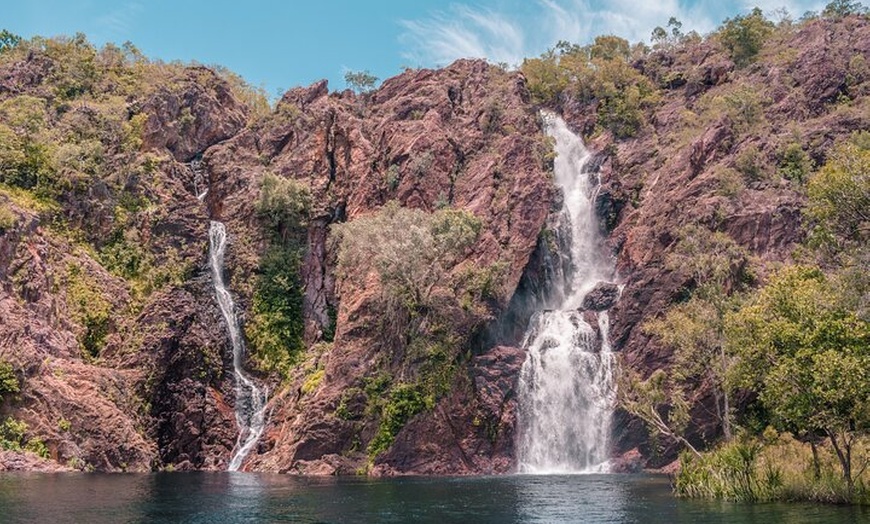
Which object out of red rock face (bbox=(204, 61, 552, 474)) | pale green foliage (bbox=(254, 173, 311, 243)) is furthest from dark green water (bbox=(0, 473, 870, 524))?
pale green foliage (bbox=(254, 173, 311, 243))

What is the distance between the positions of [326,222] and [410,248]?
67.4 ft

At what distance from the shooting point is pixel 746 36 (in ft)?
330

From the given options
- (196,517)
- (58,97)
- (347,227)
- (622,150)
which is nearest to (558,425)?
(347,227)

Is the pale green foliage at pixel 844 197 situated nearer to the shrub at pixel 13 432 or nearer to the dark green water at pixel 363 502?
the dark green water at pixel 363 502

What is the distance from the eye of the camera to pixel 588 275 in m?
73.2

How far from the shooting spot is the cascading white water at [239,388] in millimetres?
59156

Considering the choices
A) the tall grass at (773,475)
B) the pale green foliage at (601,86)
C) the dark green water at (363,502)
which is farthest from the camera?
the pale green foliage at (601,86)

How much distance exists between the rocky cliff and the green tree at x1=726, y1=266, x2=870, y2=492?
26624 millimetres

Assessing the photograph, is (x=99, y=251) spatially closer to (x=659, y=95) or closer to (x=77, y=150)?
(x=77, y=150)

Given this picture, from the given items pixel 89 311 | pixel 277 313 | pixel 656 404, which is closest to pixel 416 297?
pixel 277 313

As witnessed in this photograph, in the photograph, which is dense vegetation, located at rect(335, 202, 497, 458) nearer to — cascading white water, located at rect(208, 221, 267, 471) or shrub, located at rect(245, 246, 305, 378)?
shrub, located at rect(245, 246, 305, 378)

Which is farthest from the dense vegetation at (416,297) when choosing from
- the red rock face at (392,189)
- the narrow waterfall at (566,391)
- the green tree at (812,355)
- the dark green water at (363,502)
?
the green tree at (812,355)

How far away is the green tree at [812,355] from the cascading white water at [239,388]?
4190cm

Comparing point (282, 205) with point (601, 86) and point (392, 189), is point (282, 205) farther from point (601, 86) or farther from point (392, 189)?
point (601, 86)
